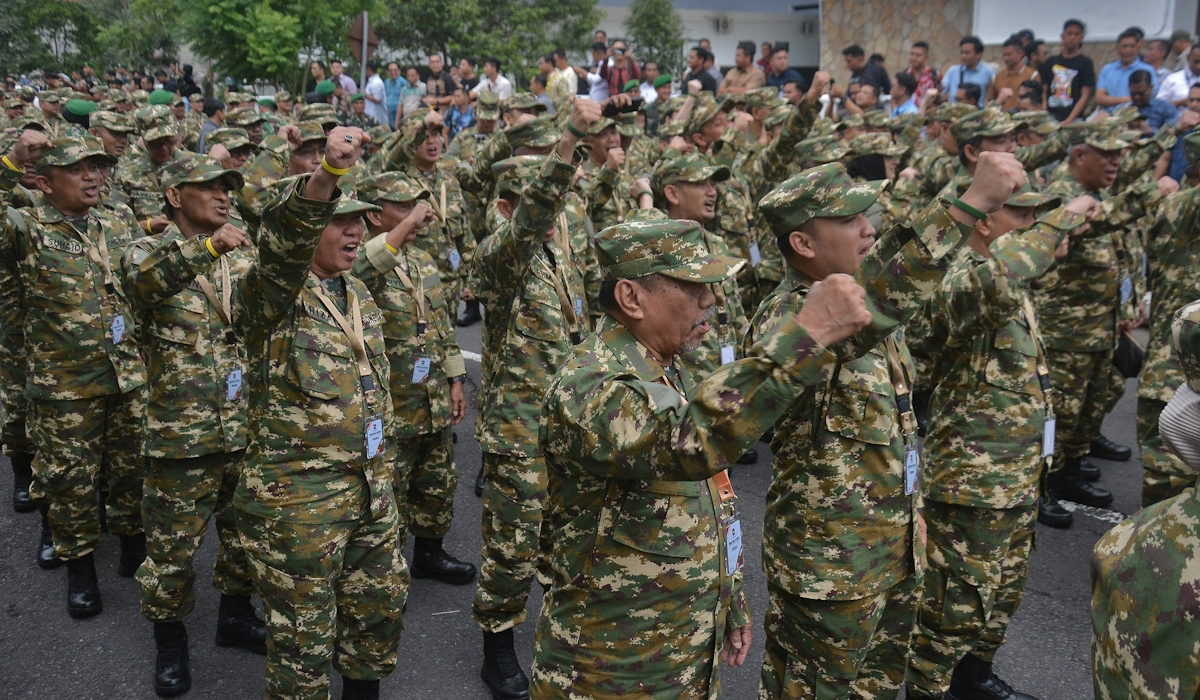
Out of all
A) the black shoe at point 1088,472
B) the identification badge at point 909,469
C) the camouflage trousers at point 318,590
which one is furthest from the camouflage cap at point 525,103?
the identification badge at point 909,469

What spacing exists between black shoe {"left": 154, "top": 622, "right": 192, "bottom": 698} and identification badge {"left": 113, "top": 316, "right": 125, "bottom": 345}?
6.47 ft

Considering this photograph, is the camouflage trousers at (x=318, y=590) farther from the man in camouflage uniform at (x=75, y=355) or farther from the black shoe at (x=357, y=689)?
the man in camouflage uniform at (x=75, y=355)

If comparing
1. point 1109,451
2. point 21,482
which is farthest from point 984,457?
point 21,482

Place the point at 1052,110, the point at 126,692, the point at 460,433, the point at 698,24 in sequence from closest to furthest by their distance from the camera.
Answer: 1. the point at 126,692
2. the point at 460,433
3. the point at 1052,110
4. the point at 698,24

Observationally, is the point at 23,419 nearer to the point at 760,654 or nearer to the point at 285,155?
the point at 285,155

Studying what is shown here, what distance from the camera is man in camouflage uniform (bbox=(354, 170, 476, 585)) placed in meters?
5.17

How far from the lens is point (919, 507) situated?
11.4 ft

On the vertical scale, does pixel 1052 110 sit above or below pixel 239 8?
below

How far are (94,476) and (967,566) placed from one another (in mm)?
4922

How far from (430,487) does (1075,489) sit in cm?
466

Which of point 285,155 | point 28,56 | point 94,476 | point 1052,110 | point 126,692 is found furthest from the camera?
point 28,56

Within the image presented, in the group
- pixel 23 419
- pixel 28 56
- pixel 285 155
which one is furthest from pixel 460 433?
pixel 28 56

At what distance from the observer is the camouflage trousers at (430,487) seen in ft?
17.8

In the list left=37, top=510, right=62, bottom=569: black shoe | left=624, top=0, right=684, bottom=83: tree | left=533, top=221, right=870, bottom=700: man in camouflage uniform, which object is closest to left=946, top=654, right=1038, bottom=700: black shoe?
left=533, top=221, right=870, bottom=700: man in camouflage uniform
